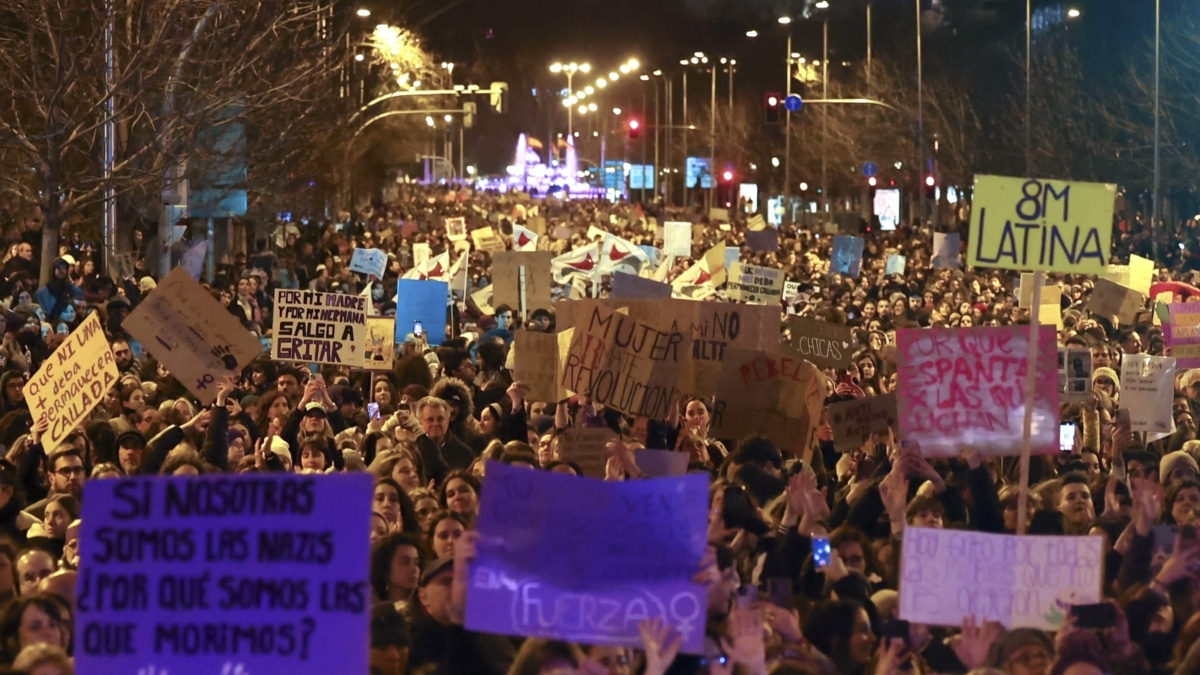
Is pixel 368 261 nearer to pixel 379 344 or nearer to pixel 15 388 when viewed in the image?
pixel 379 344

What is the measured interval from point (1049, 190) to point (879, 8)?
8074 centimetres

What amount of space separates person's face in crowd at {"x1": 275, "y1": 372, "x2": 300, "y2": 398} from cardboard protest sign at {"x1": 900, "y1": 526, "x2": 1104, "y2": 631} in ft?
22.6

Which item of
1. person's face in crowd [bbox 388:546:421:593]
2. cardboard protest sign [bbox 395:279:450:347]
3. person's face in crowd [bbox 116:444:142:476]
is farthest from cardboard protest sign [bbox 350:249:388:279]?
person's face in crowd [bbox 388:546:421:593]

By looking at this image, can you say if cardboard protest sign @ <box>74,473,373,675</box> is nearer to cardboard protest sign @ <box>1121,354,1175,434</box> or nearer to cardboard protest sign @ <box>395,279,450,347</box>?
cardboard protest sign @ <box>1121,354,1175,434</box>

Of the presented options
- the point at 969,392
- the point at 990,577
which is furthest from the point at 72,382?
the point at 990,577

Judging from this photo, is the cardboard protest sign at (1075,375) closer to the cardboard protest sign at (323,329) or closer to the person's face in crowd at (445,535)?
the cardboard protest sign at (323,329)

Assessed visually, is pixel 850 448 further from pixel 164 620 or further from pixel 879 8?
pixel 879 8

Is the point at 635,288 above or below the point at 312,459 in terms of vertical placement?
above

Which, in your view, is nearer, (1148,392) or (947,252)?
(1148,392)

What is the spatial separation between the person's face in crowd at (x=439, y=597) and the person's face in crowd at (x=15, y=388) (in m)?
6.73

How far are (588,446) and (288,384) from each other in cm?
344

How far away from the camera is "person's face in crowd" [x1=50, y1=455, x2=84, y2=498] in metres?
8.77

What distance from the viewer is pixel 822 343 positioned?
1443 centimetres

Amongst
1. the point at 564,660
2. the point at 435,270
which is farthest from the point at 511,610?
the point at 435,270
